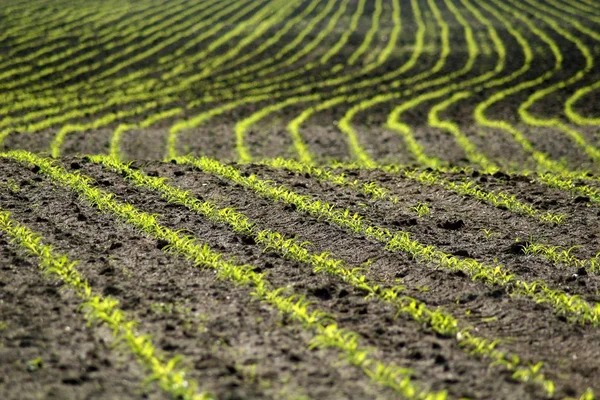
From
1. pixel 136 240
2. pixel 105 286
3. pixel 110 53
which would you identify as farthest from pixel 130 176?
pixel 110 53

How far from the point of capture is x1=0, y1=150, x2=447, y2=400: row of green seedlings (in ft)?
16.6

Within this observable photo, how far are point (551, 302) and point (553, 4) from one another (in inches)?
1260

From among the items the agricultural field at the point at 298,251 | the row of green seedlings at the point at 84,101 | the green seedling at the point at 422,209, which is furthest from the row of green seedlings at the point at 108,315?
the row of green seedlings at the point at 84,101

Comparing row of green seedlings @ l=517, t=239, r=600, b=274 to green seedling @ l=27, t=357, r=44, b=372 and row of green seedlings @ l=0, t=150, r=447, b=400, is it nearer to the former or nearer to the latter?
row of green seedlings @ l=0, t=150, r=447, b=400

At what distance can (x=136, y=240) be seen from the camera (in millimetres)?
7562

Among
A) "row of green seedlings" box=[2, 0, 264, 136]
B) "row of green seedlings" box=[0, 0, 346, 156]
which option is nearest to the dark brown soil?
"row of green seedlings" box=[0, 0, 346, 156]

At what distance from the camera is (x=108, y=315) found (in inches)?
228

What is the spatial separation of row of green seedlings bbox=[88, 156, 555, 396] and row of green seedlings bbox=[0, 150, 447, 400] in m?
0.54

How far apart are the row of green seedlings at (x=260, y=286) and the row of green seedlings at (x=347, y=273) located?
0.54 metres

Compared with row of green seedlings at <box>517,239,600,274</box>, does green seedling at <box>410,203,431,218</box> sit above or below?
above

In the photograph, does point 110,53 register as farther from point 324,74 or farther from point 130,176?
point 130,176

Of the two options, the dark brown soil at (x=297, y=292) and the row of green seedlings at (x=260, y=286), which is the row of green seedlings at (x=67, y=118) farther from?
the dark brown soil at (x=297, y=292)

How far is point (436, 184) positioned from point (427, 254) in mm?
2668

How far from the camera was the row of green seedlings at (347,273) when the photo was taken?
538cm
